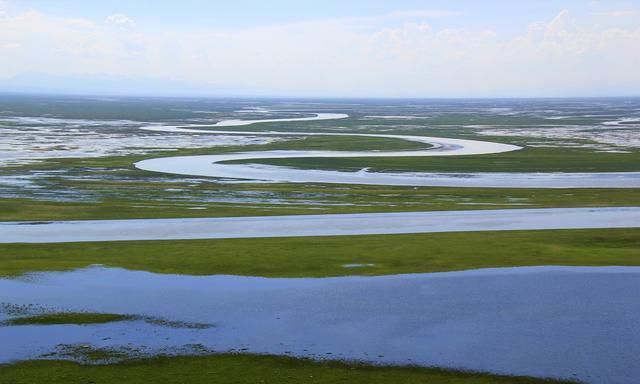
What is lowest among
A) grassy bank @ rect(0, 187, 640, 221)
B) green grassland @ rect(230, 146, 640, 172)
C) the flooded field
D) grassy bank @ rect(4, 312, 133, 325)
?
green grassland @ rect(230, 146, 640, 172)

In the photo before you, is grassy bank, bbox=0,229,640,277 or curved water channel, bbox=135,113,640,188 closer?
grassy bank, bbox=0,229,640,277

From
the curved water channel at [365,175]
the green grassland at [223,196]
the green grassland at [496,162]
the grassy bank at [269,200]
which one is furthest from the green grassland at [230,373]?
the green grassland at [496,162]

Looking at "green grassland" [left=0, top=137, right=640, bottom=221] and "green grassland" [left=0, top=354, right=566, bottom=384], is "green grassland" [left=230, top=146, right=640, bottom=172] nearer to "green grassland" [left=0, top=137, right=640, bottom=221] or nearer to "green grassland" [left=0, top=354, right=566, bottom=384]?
"green grassland" [left=0, top=137, right=640, bottom=221]

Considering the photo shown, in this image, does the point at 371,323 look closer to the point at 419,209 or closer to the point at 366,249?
the point at 366,249

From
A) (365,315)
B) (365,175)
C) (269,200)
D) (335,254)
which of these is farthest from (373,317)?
(365,175)

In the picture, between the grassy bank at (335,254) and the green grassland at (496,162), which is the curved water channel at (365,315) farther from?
the green grassland at (496,162)

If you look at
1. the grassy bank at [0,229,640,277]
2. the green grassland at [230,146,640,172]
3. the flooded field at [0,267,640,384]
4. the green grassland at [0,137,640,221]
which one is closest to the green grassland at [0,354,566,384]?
the flooded field at [0,267,640,384]
